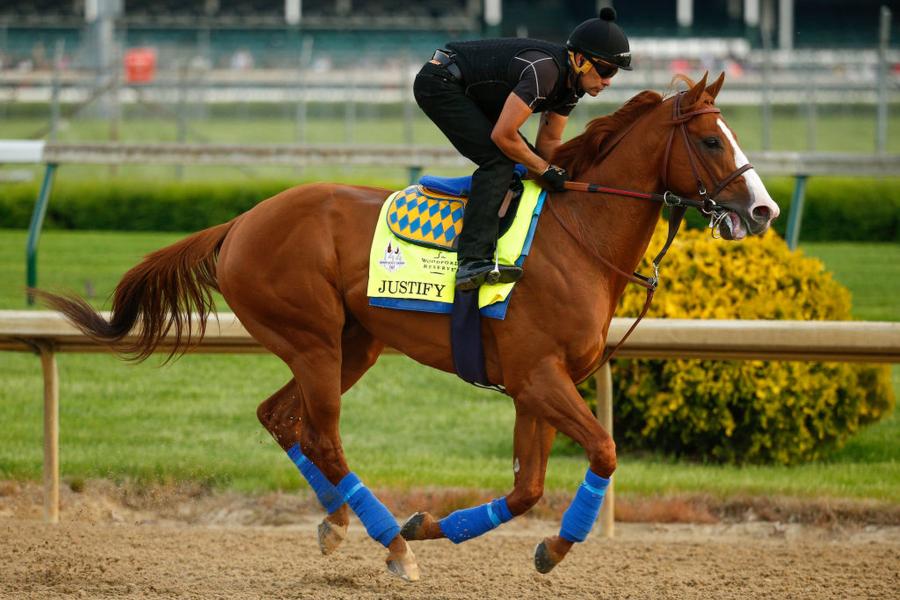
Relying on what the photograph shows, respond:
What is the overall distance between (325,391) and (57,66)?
10.9 m

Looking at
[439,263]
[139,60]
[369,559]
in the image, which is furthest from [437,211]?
[139,60]

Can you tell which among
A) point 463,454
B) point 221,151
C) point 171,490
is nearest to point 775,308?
point 463,454

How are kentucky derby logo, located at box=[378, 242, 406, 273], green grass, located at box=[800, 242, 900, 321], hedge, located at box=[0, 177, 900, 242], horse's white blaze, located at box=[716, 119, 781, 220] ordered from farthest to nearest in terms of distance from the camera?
hedge, located at box=[0, 177, 900, 242], green grass, located at box=[800, 242, 900, 321], kentucky derby logo, located at box=[378, 242, 406, 273], horse's white blaze, located at box=[716, 119, 781, 220]

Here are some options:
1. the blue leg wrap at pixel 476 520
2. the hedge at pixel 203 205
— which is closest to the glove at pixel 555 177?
the blue leg wrap at pixel 476 520

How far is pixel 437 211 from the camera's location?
15.3ft

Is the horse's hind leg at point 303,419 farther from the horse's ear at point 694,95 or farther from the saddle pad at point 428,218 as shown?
the horse's ear at point 694,95

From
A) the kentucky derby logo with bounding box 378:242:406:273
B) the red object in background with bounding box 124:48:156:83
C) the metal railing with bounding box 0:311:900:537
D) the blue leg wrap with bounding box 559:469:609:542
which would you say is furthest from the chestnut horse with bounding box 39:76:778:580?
the red object in background with bounding box 124:48:156:83

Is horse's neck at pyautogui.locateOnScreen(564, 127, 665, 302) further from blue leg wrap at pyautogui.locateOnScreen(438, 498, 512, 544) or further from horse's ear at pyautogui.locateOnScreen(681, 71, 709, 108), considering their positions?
blue leg wrap at pyautogui.locateOnScreen(438, 498, 512, 544)

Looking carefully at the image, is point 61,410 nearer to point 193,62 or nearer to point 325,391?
point 325,391

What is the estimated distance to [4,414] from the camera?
Answer: 7312 millimetres

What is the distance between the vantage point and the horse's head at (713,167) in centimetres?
422

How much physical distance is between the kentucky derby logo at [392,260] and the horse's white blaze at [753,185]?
128 cm

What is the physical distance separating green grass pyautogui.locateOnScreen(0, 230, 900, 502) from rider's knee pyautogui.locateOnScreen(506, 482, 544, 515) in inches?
63.4

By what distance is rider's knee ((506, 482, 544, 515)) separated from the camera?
4461mm
